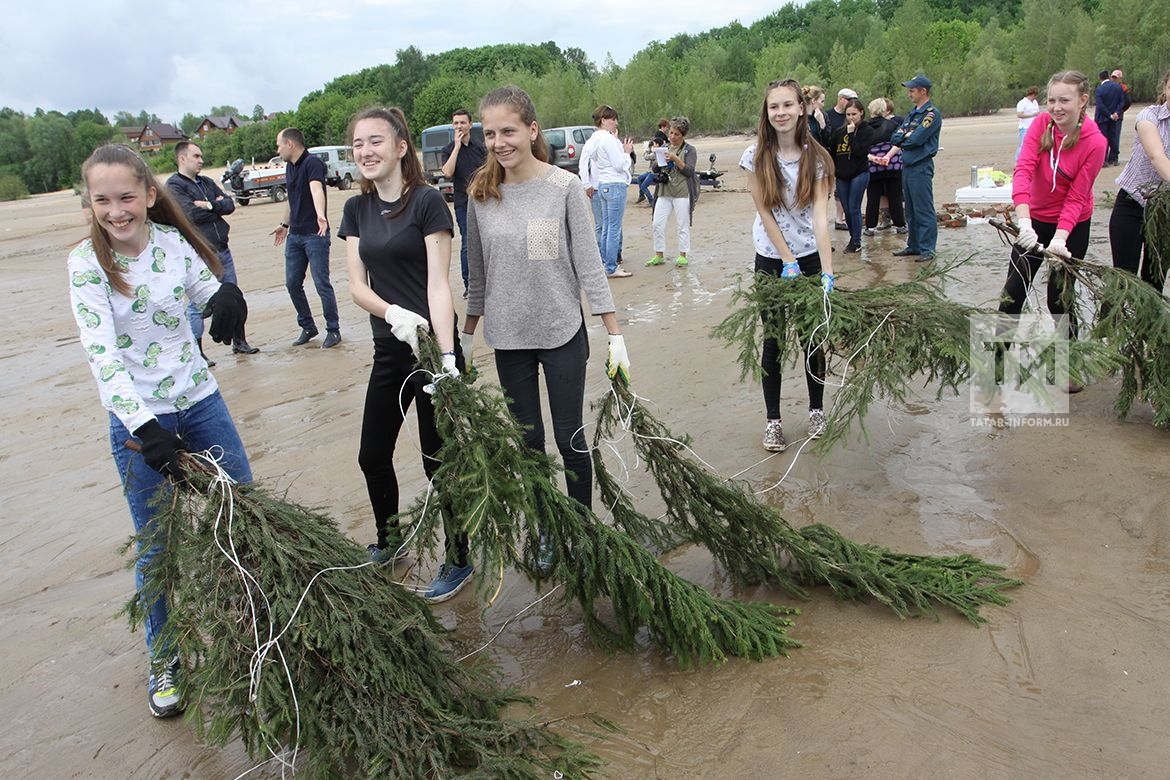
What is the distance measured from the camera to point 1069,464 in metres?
4.23

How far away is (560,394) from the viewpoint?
11.0ft

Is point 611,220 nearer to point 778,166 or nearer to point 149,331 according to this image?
point 778,166

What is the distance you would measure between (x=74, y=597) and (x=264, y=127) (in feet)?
237

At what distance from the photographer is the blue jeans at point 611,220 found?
32.3 feet

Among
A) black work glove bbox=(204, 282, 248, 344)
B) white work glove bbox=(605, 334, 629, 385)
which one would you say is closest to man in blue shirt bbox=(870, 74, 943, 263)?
white work glove bbox=(605, 334, 629, 385)

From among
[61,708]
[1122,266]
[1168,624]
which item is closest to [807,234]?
[1122,266]

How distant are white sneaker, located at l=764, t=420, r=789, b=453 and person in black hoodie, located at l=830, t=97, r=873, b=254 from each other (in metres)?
5.74

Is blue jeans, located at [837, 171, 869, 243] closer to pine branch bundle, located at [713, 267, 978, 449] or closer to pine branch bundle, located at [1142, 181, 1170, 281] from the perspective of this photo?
pine branch bundle, located at [1142, 181, 1170, 281]

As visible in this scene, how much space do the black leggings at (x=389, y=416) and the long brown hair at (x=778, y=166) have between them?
2.21m

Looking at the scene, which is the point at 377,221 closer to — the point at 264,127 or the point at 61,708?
the point at 61,708

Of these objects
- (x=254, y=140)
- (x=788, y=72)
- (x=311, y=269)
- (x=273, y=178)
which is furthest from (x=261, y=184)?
(x=254, y=140)

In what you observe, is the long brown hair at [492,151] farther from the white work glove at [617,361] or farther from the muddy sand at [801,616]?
the muddy sand at [801,616]

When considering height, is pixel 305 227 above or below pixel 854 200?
above

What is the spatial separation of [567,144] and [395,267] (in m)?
18.7
